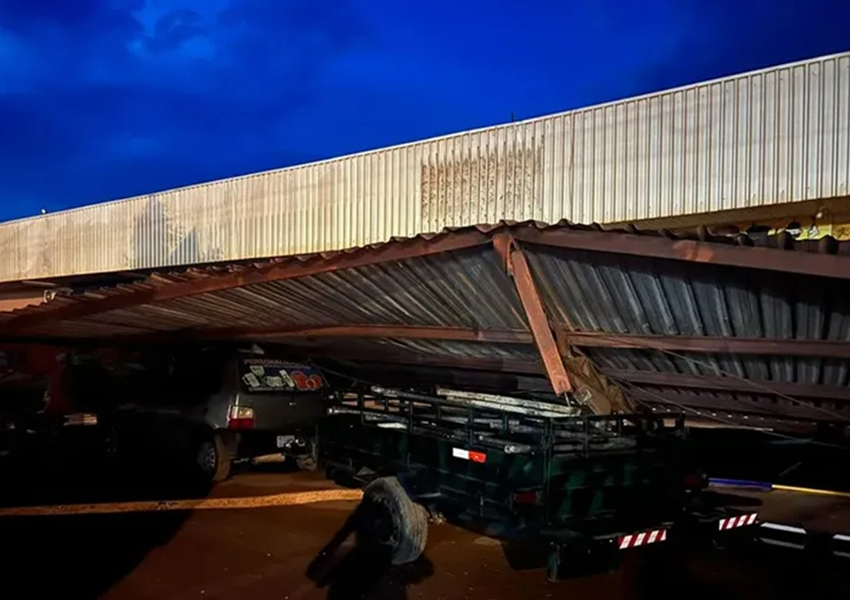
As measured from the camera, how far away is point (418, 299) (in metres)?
6.76

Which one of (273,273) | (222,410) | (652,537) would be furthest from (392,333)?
(652,537)

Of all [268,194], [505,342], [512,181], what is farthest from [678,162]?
[268,194]

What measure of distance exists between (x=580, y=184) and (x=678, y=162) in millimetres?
1695

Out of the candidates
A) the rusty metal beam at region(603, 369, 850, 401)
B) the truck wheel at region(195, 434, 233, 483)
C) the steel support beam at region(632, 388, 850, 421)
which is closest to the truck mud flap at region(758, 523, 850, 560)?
the steel support beam at region(632, 388, 850, 421)

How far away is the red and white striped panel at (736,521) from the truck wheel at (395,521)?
2532 millimetres

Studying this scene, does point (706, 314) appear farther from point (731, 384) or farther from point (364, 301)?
point (364, 301)

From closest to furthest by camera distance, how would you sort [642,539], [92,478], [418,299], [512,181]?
1. [642,539]
2. [418,299]
3. [92,478]
4. [512,181]

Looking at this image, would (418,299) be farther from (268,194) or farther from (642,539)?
(268,194)

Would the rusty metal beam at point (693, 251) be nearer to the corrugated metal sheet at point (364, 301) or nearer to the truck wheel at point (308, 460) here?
the corrugated metal sheet at point (364, 301)

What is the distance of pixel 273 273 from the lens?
648cm

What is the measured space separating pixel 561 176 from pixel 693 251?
822 centimetres

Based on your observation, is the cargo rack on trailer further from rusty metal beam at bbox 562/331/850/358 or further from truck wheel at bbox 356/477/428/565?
rusty metal beam at bbox 562/331/850/358

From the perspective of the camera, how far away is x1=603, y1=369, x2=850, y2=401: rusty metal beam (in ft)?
20.2

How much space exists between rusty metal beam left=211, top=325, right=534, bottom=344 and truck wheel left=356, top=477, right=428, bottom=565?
157cm
